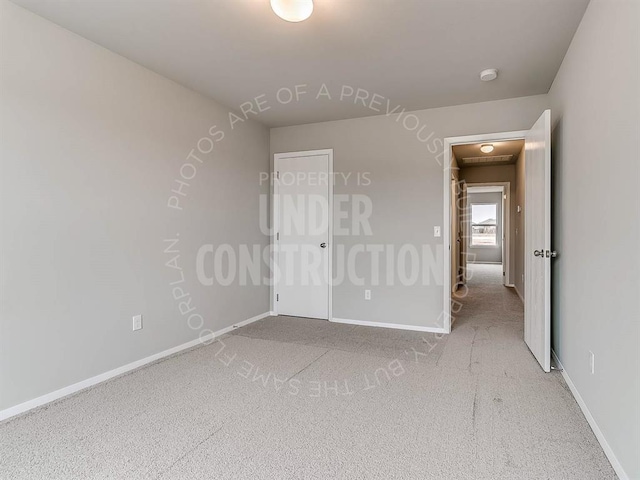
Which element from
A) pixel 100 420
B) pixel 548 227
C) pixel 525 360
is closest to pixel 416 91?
pixel 548 227

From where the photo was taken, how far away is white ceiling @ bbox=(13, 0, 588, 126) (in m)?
2.17

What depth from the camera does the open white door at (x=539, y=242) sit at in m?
2.67

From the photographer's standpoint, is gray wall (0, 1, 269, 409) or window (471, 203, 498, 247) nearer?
gray wall (0, 1, 269, 409)

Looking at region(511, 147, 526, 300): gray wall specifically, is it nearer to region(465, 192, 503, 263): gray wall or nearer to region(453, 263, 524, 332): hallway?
region(453, 263, 524, 332): hallway

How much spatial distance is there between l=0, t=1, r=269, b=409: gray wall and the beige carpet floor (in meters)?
0.33

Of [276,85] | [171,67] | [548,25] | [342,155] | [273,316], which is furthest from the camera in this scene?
[273,316]

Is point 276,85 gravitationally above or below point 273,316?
above

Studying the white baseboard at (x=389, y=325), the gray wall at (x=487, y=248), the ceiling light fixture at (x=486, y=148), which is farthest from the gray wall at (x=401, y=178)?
the gray wall at (x=487, y=248)

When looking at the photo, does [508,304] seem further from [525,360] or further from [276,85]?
[276,85]

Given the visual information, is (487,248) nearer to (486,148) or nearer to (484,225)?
(484,225)

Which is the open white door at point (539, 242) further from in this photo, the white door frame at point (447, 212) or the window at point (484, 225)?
the window at point (484, 225)

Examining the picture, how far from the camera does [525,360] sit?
2.99 meters

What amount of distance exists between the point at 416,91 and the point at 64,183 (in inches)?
118

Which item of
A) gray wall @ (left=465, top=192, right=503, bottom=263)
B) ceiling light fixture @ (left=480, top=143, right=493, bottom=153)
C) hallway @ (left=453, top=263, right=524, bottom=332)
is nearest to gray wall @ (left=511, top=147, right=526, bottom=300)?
hallway @ (left=453, top=263, right=524, bottom=332)
